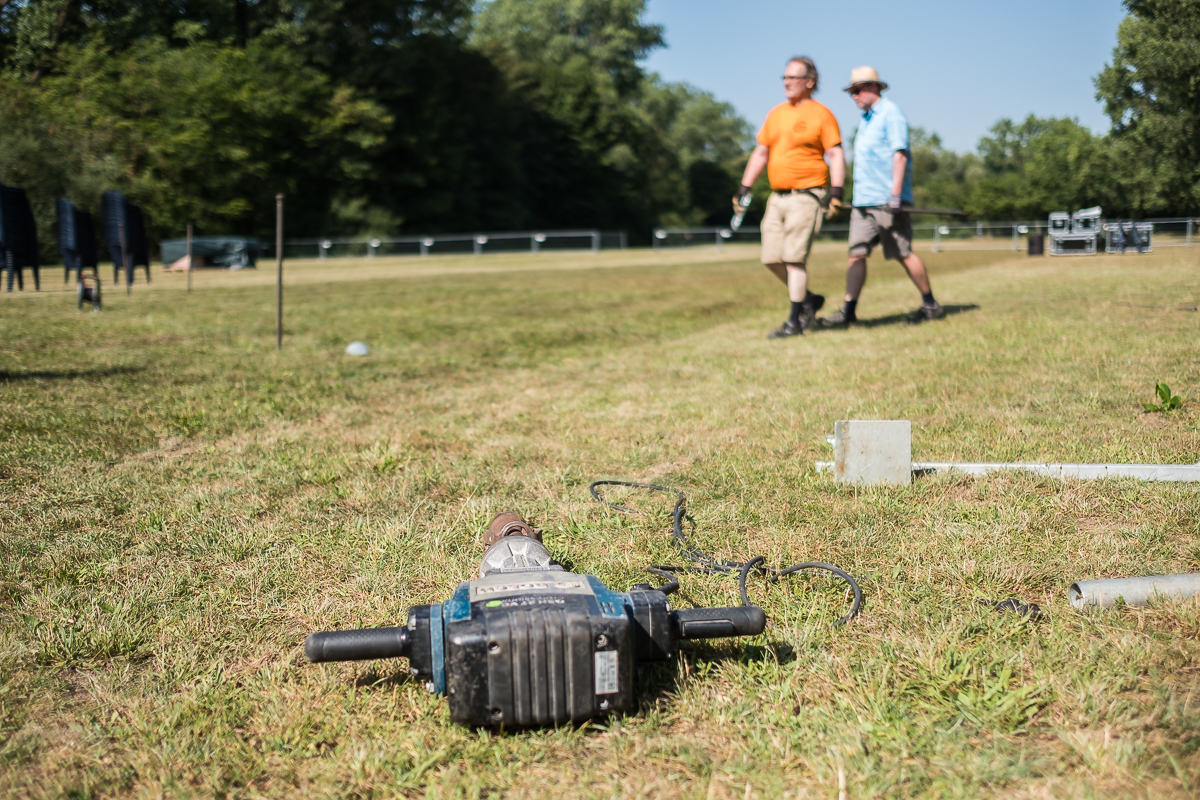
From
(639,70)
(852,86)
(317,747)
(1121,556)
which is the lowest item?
(317,747)

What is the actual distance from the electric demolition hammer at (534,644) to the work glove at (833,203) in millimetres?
6095

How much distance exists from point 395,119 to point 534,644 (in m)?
46.9

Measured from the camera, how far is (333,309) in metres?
11.4

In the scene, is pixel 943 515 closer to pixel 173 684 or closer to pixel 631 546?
pixel 631 546

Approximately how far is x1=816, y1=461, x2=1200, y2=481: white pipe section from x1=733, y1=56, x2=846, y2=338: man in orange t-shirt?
14.5 feet

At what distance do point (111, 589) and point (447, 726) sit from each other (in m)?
1.31

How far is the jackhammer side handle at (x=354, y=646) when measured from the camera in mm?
1881

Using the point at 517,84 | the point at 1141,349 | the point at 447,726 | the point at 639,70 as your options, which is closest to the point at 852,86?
the point at 1141,349

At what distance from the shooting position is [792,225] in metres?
7.59

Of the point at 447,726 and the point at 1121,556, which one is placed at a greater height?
the point at 1121,556

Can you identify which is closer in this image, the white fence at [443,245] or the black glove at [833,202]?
the black glove at [833,202]

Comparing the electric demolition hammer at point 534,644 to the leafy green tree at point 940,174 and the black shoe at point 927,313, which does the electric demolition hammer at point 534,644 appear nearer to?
the black shoe at point 927,313

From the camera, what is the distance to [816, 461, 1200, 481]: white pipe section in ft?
10.3

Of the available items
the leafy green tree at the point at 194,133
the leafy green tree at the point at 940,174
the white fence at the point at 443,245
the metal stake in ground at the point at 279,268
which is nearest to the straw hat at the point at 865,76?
the metal stake in ground at the point at 279,268
